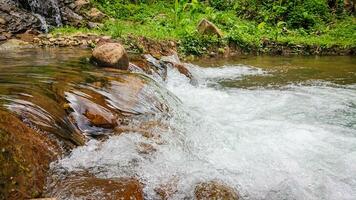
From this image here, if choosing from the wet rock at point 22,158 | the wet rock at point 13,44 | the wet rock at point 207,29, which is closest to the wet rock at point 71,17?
the wet rock at point 13,44

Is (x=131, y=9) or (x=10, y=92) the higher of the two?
(x=10, y=92)

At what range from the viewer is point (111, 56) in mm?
6754

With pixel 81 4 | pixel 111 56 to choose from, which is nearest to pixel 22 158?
pixel 111 56

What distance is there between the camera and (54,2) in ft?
46.1

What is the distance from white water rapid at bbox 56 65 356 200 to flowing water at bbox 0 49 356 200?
0.01m

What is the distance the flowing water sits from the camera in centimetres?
362

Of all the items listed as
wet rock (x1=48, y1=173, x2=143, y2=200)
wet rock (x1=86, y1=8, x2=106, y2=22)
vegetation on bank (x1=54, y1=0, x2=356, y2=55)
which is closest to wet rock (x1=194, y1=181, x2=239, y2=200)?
wet rock (x1=48, y1=173, x2=143, y2=200)

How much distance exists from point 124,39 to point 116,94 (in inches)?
249

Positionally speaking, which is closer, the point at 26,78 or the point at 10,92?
the point at 10,92

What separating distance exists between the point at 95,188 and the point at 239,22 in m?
15.4

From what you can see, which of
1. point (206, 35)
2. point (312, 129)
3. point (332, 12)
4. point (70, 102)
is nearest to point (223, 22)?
point (206, 35)

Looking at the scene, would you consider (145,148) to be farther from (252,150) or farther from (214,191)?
(252,150)

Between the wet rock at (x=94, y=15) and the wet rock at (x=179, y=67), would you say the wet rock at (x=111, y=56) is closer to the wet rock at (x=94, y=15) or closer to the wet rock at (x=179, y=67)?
the wet rock at (x=179, y=67)

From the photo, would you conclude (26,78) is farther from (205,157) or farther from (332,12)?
(332,12)
